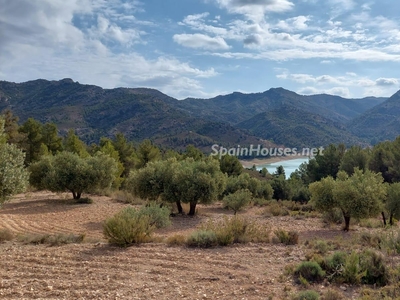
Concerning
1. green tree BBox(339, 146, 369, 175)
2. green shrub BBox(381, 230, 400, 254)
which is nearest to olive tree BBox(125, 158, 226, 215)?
green shrub BBox(381, 230, 400, 254)

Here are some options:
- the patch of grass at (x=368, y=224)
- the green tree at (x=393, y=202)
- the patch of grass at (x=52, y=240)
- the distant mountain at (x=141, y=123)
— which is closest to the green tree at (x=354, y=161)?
the green tree at (x=393, y=202)

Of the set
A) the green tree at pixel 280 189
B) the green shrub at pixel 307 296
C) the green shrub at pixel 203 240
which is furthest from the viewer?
the green tree at pixel 280 189

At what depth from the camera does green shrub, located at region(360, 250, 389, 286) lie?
6.54 m

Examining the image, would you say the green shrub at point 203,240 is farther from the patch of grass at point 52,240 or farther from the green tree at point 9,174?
the green tree at point 9,174

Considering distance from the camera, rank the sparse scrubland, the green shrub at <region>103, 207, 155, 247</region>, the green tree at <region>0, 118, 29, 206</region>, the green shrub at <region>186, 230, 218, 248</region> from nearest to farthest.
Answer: the sparse scrubland < the green tree at <region>0, 118, 29, 206</region> < the green shrub at <region>103, 207, 155, 247</region> < the green shrub at <region>186, 230, 218, 248</region>

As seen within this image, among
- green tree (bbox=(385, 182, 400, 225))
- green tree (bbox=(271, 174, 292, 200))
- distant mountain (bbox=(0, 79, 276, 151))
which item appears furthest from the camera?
distant mountain (bbox=(0, 79, 276, 151))

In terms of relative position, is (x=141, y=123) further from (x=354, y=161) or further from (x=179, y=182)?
(x=179, y=182)

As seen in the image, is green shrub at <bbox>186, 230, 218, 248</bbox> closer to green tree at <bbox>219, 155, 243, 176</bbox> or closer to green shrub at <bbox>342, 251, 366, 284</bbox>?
green shrub at <bbox>342, 251, 366, 284</bbox>

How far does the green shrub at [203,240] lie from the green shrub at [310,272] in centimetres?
282

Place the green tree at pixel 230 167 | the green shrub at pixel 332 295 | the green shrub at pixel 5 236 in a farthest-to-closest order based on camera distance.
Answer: the green tree at pixel 230 167, the green shrub at pixel 5 236, the green shrub at pixel 332 295

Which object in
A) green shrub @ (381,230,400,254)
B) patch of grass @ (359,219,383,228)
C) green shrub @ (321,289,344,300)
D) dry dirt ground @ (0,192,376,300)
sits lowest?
patch of grass @ (359,219,383,228)

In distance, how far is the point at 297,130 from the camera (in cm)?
15412

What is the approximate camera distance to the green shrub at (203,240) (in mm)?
9188

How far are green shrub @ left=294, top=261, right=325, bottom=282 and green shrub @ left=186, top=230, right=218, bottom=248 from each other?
2.82 metres
